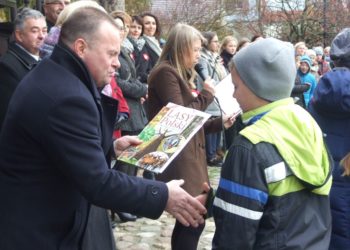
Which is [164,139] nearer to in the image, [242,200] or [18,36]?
[242,200]

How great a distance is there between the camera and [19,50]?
4.32m

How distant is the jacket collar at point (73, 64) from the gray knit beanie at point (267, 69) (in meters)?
0.64

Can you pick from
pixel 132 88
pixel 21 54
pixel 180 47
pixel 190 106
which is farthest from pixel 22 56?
pixel 132 88

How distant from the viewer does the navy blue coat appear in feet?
12.2

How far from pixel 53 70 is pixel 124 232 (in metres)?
3.43

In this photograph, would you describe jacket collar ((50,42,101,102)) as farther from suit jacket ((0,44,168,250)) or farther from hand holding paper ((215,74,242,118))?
hand holding paper ((215,74,242,118))

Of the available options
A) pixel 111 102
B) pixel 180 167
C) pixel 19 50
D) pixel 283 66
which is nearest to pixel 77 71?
pixel 111 102

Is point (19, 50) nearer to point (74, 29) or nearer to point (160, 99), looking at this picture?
point (160, 99)

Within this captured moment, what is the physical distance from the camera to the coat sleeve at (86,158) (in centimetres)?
220

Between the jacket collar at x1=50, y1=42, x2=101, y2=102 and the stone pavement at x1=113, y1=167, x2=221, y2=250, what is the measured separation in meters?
2.98

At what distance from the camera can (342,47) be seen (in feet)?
12.7

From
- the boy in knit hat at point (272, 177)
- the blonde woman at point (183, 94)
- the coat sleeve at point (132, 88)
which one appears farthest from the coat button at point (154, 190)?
the coat sleeve at point (132, 88)

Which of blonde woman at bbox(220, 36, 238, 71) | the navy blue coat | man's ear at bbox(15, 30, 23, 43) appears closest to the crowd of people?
the navy blue coat

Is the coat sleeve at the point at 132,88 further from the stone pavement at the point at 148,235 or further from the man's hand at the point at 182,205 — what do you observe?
the man's hand at the point at 182,205
